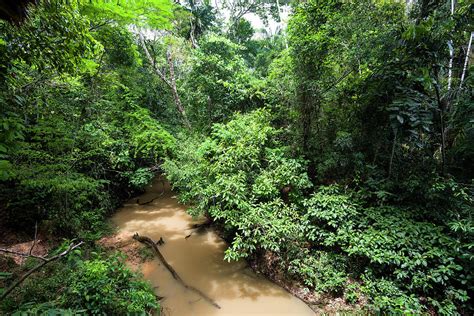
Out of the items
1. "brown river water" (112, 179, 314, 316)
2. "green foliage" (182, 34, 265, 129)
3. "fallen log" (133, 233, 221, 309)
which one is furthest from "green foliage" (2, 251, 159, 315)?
"green foliage" (182, 34, 265, 129)

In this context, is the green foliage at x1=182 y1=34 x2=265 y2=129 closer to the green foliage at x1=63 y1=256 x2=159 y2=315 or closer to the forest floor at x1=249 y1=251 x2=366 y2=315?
the forest floor at x1=249 y1=251 x2=366 y2=315

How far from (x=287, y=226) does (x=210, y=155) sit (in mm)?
2980

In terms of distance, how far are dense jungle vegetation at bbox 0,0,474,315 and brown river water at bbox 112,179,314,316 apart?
18.1 inches

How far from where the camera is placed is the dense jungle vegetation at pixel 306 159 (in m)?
3.08

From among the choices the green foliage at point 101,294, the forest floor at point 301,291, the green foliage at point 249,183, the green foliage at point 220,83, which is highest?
the green foliage at point 220,83

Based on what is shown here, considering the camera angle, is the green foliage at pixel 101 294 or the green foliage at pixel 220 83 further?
the green foliage at pixel 220 83

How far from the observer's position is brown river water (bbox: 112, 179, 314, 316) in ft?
13.0

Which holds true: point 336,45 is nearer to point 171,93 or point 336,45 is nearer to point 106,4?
point 106,4

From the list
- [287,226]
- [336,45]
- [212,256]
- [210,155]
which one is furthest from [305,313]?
[336,45]

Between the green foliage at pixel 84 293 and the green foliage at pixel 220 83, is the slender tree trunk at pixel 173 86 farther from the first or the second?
the green foliage at pixel 84 293

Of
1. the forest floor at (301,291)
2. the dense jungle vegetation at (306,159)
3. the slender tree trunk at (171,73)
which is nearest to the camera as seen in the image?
the dense jungle vegetation at (306,159)

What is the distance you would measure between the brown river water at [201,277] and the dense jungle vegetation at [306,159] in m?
0.46

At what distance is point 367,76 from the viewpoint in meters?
4.49

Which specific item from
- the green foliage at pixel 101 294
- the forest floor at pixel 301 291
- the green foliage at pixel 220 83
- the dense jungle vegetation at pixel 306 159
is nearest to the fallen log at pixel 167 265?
the dense jungle vegetation at pixel 306 159
